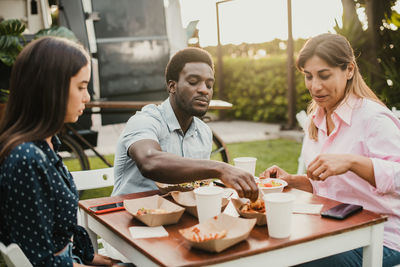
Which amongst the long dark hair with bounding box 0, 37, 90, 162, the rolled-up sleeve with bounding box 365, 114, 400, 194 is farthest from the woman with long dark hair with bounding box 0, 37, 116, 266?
the rolled-up sleeve with bounding box 365, 114, 400, 194

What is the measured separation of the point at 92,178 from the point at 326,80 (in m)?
1.51

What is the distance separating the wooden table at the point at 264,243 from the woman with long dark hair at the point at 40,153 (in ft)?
0.68

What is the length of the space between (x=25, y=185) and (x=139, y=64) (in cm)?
462

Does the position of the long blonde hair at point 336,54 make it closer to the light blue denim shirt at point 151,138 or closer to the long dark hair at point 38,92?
the light blue denim shirt at point 151,138

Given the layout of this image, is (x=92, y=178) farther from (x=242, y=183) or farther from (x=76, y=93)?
(x=242, y=183)

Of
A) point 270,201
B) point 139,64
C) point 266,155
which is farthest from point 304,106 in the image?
point 270,201

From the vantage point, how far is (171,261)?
1469 mm

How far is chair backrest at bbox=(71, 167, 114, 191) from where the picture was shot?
2.79m

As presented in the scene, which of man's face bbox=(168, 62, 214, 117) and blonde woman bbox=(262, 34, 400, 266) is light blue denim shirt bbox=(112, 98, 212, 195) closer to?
man's face bbox=(168, 62, 214, 117)

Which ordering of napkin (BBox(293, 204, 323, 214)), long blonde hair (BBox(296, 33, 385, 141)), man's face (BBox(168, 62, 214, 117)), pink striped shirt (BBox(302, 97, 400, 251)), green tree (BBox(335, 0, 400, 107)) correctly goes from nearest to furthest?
napkin (BBox(293, 204, 323, 214)), pink striped shirt (BBox(302, 97, 400, 251)), long blonde hair (BBox(296, 33, 385, 141)), man's face (BBox(168, 62, 214, 117)), green tree (BBox(335, 0, 400, 107))

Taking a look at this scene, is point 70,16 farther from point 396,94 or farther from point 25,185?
point 25,185

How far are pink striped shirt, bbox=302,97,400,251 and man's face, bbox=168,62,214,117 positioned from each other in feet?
2.44

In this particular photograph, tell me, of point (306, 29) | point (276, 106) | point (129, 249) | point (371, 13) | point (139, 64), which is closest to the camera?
point (129, 249)

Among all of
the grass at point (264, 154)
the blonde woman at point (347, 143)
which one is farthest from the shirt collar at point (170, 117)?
the grass at point (264, 154)
